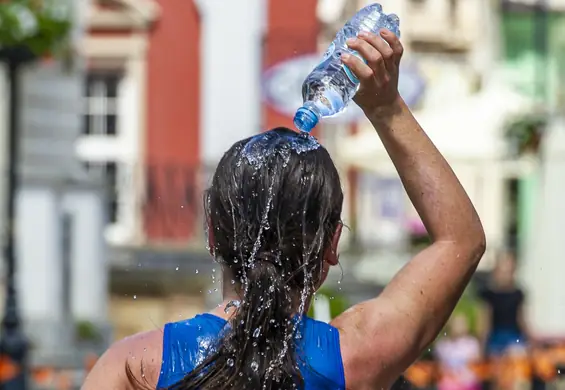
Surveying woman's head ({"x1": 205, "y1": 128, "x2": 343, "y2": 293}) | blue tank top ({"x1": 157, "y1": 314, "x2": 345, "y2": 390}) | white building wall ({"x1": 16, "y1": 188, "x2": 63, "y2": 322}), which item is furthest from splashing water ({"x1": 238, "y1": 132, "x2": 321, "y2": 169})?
white building wall ({"x1": 16, "y1": 188, "x2": 63, "y2": 322})

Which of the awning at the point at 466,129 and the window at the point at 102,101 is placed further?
the window at the point at 102,101

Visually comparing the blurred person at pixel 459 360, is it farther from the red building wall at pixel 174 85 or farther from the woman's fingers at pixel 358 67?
the red building wall at pixel 174 85

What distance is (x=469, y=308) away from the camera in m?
14.7

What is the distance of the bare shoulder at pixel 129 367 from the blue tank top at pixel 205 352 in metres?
0.01

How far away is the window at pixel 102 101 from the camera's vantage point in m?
20.6

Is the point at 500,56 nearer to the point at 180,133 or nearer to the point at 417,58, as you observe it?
the point at 417,58

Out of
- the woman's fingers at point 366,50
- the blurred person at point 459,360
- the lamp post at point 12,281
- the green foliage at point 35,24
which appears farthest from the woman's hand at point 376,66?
the green foliage at point 35,24

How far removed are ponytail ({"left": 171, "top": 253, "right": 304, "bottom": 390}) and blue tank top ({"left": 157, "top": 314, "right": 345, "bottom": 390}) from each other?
1cm

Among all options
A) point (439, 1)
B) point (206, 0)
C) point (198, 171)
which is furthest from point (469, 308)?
point (439, 1)

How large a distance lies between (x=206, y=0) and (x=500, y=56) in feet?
27.9

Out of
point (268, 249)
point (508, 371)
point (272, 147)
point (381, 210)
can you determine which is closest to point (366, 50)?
point (272, 147)

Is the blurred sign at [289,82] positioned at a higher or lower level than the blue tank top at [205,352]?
higher

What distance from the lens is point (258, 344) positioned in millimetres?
2291

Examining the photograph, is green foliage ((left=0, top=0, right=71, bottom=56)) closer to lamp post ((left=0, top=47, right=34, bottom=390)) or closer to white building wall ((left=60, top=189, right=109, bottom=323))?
lamp post ((left=0, top=47, right=34, bottom=390))
